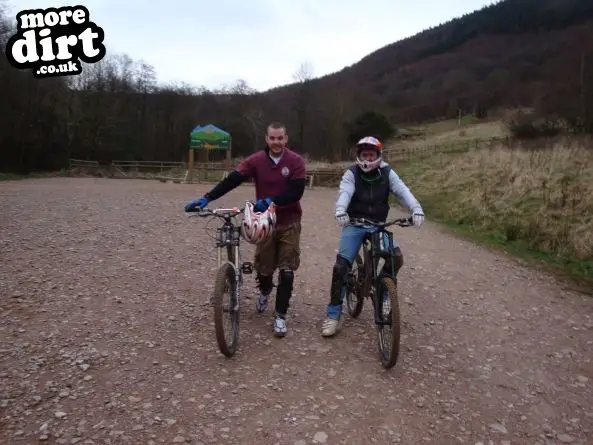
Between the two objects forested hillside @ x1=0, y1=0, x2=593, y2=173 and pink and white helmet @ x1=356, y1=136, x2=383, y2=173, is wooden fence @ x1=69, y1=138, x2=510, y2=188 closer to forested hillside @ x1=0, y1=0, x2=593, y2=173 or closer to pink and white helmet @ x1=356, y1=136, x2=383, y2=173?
forested hillside @ x1=0, y1=0, x2=593, y2=173

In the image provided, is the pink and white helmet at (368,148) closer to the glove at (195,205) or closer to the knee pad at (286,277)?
the knee pad at (286,277)

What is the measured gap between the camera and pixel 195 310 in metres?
5.15

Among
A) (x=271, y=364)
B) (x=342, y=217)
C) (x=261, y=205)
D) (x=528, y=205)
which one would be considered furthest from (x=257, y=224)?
(x=528, y=205)

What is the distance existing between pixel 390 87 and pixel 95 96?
61.5 metres

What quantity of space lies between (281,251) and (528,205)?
992 centimetres

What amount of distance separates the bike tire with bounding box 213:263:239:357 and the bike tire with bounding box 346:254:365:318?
126cm

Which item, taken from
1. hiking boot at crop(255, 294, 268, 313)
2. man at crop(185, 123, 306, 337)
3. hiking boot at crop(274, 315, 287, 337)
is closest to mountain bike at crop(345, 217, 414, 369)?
man at crop(185, 123, 306, 337)

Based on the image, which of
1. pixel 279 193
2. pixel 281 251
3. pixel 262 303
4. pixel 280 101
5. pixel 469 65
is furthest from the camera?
pixel 469 65

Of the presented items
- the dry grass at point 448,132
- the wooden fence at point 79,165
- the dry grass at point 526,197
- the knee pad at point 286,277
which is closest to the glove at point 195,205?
the knee pad at point 286,277

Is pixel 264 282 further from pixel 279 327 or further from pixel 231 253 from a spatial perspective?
pixel 231 253

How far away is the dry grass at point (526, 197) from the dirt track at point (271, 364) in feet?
9.42

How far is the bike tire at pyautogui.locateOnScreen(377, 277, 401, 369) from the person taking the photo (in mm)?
3783

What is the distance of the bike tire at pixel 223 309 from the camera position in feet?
12.2

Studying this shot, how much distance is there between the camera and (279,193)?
4.32 m
